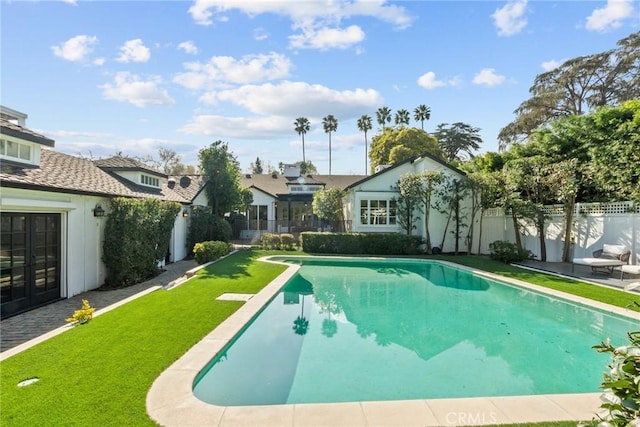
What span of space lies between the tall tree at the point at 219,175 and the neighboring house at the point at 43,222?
31.3ft

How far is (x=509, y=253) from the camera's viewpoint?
55.5 ft

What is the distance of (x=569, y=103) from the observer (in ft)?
98.2

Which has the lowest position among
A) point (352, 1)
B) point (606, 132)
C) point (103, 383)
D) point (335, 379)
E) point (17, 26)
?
point (335, 379)

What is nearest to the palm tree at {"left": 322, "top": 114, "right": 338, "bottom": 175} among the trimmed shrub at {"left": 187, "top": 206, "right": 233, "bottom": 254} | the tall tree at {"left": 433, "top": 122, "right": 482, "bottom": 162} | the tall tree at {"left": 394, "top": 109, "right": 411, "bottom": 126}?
the tall tree at {"left": 394, "top": 109, "right": 411, "bottom": 126}

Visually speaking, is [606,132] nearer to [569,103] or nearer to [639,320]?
[639,320]

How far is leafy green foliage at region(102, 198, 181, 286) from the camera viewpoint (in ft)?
38.3

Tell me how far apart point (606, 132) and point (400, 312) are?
500 inches

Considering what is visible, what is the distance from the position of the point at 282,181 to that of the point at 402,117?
24572 mm

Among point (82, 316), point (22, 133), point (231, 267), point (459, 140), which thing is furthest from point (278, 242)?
point (459, 140)

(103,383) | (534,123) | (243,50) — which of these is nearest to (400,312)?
(103,383)

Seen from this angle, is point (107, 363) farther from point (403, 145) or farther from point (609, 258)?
point (403, 145)

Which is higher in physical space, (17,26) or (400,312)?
(17,26)

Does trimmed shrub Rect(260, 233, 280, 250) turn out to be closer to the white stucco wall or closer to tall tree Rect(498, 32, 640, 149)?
the white stucco wall

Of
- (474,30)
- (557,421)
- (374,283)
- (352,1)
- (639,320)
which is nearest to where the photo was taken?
(557,421)
